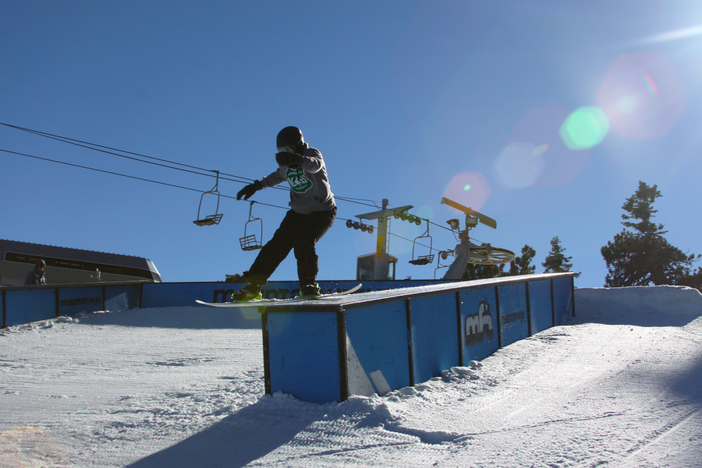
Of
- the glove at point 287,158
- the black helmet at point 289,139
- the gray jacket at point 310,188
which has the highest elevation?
the black helmet at point 289,139

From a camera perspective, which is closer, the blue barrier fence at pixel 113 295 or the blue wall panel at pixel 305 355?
the blue wall panel at pixel 305 355

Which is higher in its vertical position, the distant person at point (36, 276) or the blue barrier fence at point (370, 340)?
the distant person at point (36, 276)

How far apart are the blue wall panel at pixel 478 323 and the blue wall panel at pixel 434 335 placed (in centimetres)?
26

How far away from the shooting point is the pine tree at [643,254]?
34719mm

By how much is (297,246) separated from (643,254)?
41091mm

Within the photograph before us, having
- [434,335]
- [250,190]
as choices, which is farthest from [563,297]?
[250,190]

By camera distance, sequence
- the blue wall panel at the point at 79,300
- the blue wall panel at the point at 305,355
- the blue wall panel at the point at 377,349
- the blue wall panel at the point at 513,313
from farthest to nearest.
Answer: the blue wall panel at the point at 79,300, the blue wall panel at the point at 513,313, the blue wall panel at the point at 377,349, the blue wall panel at the point at 305,355

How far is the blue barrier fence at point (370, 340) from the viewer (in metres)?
3.16

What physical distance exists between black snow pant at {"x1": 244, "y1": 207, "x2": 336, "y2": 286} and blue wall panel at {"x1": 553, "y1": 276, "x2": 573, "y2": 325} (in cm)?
586

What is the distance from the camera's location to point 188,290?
1506 centimetres

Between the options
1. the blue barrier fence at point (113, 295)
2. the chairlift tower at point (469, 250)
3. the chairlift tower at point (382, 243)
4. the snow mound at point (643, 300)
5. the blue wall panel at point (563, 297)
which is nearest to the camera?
the blue wall panel at point (563, 297)

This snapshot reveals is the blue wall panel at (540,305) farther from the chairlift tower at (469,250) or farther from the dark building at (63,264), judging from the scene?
the dark building at (63,264)

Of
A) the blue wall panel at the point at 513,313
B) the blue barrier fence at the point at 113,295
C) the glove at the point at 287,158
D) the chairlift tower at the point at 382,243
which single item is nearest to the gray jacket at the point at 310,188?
the glove at the point at 287,158

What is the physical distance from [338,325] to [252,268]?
1461 millimetres
